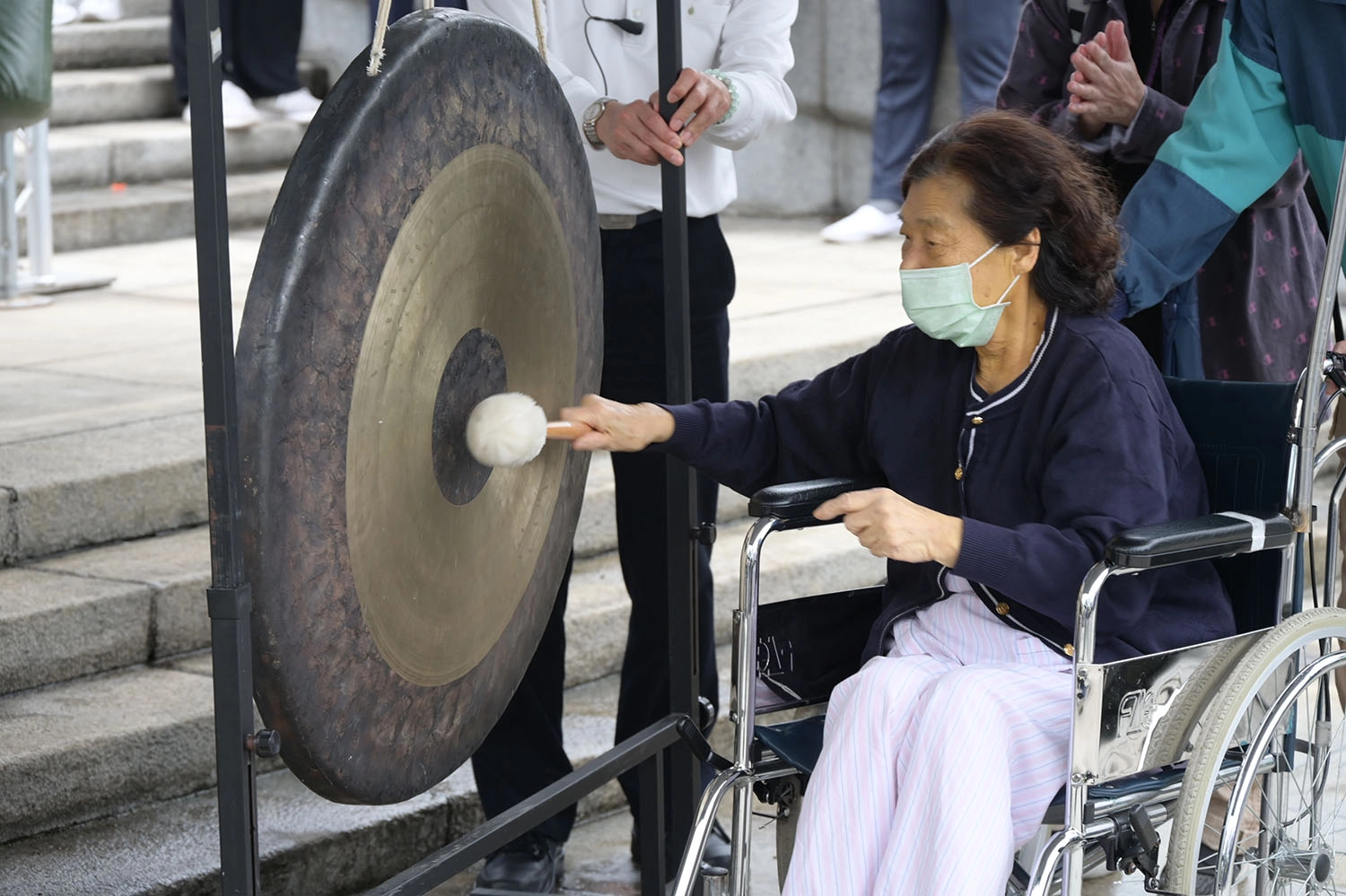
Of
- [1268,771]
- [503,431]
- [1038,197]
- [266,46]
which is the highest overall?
[1038,197]

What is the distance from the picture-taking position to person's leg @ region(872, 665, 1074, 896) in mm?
2186

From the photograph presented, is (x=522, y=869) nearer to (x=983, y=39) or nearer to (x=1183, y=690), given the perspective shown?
(x=1183, y=690)

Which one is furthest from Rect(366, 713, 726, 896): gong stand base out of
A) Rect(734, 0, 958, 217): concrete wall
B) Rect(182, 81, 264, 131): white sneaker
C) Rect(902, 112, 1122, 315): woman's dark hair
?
Rect(734, 0, 958, 217): concrete wall

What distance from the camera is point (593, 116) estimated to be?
9.27 feet

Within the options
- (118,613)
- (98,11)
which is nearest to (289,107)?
(98,11)

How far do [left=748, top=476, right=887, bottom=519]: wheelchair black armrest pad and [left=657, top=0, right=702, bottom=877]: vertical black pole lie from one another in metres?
0.33

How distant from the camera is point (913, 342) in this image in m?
2.60

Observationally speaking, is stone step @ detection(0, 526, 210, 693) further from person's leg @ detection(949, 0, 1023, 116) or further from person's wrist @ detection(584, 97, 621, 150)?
person's leg @ detection(949, 0, 1023, 116)

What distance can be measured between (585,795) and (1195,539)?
99cm

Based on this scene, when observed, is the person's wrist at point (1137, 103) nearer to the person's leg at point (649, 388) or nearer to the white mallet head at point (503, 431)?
the person's leg at point (649, 388)

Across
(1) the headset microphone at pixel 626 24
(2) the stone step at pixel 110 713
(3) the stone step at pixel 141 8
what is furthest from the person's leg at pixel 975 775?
(3) the stone step at pixel 141 8

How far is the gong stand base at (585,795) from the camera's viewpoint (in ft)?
7.65

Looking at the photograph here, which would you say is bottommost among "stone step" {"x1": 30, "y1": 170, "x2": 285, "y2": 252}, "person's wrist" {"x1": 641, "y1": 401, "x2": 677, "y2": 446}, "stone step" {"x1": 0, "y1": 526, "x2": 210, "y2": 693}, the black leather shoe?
the black leather shoe

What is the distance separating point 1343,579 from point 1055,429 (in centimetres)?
84
